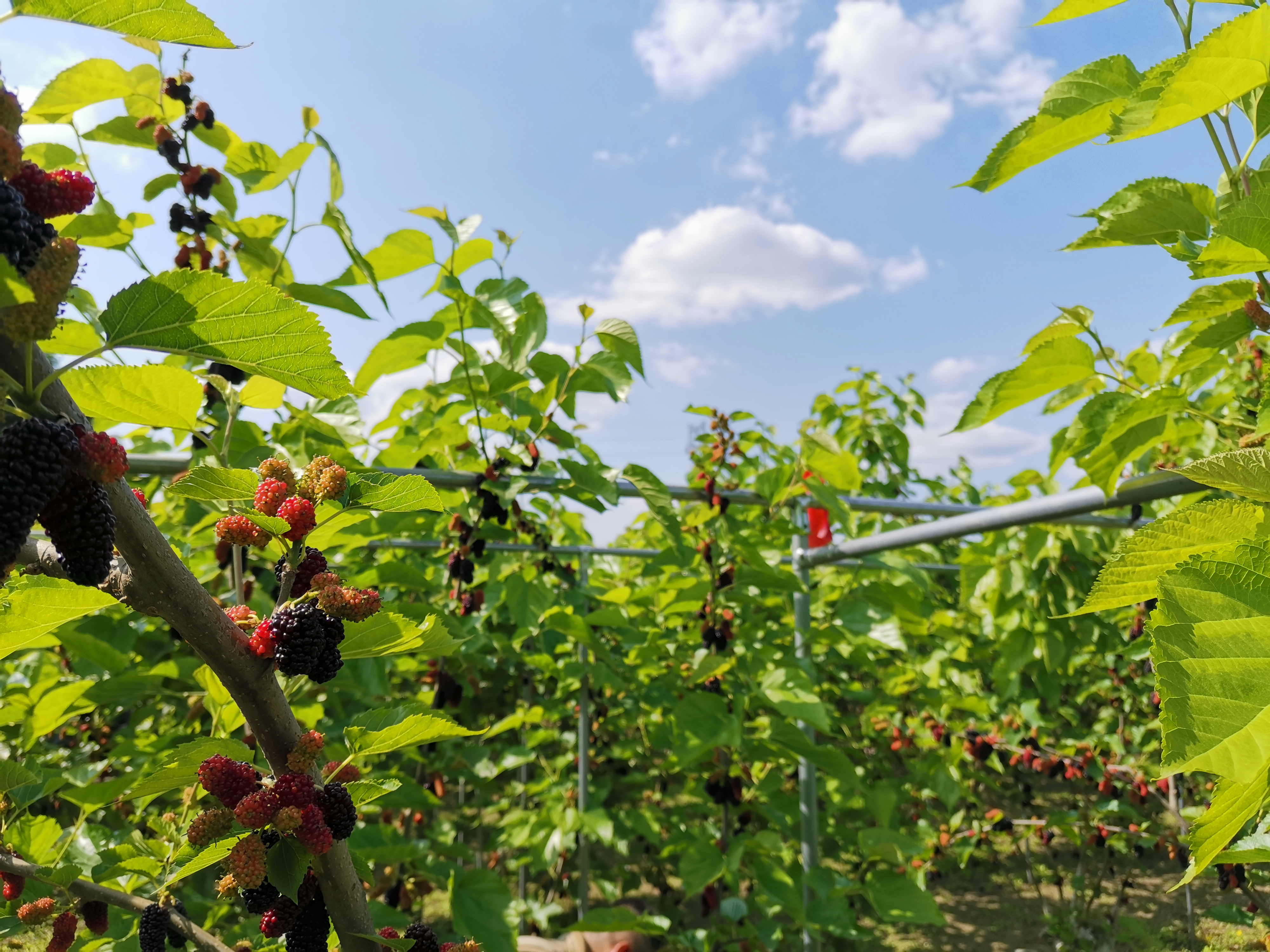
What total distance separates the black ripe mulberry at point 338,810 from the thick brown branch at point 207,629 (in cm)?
4

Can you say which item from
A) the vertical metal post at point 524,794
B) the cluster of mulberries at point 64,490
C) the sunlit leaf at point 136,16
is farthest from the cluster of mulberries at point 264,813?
the vertical metal post at point 524,794

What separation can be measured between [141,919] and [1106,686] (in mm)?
3408

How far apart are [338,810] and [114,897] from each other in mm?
347

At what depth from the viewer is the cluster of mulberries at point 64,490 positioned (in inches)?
14.3

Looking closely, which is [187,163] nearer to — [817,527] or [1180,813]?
[817,527]

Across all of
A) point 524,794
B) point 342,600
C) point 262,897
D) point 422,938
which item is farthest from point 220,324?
point 524,794

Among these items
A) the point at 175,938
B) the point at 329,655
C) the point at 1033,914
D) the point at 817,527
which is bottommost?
the point at 1033,914

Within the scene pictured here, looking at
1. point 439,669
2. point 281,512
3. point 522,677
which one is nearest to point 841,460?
point 439,669

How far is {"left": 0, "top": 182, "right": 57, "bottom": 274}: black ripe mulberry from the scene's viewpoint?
37 cm

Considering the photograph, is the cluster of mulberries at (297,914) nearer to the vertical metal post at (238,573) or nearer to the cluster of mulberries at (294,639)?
the cluster of mulberries at (294,639)

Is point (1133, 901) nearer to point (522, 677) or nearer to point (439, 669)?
point (522, 677)

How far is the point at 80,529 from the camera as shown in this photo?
399mm

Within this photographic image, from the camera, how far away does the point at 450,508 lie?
1550 mm

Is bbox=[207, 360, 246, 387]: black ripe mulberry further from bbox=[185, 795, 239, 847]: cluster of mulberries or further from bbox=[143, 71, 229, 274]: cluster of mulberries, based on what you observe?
bbox=[185, 795, 239, 847]: cluster of mulberries
